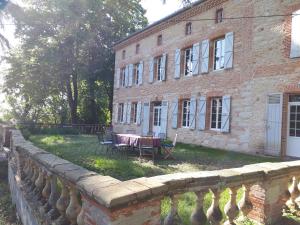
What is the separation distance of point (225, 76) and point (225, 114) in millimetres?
1669

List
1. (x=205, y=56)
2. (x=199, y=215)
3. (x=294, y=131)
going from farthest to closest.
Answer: (x=205, y=56) → (x=294, y=131) → (x=199, y=215)

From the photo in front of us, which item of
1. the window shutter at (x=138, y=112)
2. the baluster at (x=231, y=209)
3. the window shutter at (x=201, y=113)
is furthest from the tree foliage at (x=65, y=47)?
the baluster at (x=231, y=209)

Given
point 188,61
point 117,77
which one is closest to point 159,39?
point 188,61

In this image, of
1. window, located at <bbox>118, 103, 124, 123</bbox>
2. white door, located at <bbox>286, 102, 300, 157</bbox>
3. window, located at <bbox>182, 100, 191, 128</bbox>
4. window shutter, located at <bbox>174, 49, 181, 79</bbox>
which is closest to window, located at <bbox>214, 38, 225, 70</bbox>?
window shutter, located at <bbox>174, 49, 181, 79</bbox>

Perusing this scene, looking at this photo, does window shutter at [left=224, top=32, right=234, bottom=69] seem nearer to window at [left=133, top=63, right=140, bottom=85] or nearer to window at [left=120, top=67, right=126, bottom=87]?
window at [left=133, top=63, right=140, bottom=85]

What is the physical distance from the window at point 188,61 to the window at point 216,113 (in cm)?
226

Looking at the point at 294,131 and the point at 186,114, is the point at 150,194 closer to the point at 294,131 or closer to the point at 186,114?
the point at 294,131

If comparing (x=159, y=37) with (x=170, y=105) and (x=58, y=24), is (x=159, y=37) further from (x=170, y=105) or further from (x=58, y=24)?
(x=58, y=24)

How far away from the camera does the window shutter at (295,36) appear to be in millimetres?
9617

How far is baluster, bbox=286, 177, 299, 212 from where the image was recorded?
3410 millimetres

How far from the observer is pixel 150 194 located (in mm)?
1985

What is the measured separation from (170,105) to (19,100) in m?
22.9

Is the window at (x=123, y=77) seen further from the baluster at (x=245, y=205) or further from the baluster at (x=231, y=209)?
the baluster at (x=231, y=209)

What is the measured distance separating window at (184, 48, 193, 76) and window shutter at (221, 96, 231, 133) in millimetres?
2987
